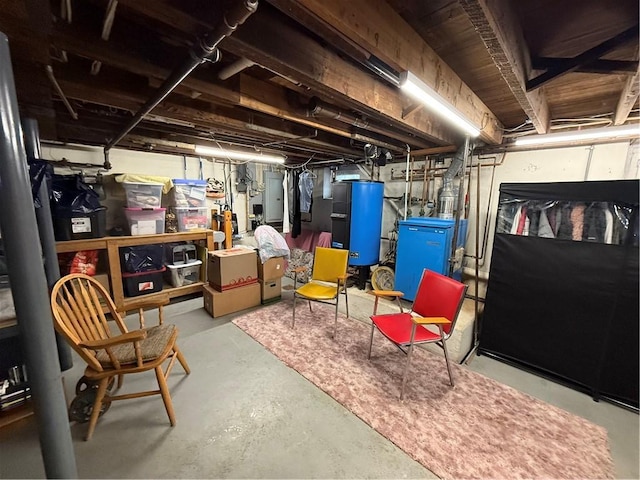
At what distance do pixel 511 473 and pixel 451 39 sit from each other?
8.18ft

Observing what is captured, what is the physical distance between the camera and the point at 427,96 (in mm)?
1495

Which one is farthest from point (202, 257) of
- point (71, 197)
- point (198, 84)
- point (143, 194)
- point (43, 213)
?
point (198, 84)

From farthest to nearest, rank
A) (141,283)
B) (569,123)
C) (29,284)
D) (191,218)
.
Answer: (191,218), (141,283), (569,123), (29,284)

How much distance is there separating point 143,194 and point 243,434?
3.04 m

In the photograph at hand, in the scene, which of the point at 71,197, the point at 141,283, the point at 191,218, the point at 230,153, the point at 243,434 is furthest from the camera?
the point at 230,153

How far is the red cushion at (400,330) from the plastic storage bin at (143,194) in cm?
315

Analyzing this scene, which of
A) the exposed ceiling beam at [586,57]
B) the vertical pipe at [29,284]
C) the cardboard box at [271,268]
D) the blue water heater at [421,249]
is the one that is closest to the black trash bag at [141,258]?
the cardboard box at [271,268]

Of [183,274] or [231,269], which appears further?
[183,274]

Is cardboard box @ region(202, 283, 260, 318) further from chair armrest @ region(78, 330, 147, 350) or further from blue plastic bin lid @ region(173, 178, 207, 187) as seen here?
chair armrest @ region(78, 330, 147, 350)

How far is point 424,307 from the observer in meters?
2.36

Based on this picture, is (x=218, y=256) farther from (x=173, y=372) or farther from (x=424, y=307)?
(x=424, y=307)

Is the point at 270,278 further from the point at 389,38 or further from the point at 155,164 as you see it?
the point at 389,38

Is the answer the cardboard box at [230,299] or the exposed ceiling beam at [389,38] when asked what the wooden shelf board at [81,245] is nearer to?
the cardboard box at [230,299]

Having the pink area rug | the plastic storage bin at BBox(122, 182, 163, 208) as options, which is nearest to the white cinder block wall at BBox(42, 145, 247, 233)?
the plastic storage bin at BBox(122, 182, 163, 208)
